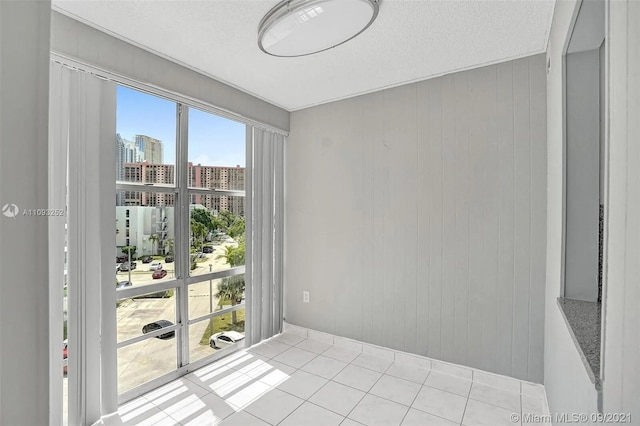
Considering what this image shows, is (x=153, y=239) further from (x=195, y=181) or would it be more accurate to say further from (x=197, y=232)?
(x=195, y=181)

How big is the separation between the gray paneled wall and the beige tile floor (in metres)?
0.15

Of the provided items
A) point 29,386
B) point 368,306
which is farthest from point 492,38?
point 29,386

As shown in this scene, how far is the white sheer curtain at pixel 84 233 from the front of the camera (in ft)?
5.93

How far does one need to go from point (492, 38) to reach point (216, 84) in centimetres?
212

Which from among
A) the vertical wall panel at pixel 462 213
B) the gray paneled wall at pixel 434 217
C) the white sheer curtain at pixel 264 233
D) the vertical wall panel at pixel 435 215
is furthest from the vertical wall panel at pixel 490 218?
the white sheer curtain at pixel 264 233

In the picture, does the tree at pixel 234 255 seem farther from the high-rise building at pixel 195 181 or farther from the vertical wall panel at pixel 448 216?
the vertical wall panel at pixel 448 216

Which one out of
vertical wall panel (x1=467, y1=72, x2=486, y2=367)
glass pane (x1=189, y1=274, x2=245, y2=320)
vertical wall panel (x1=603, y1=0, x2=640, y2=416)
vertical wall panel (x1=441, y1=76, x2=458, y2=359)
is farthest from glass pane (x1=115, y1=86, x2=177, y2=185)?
vertical wall panel (x1=603, y1=0, x2=640, y2=416)

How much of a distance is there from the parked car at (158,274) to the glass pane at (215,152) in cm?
66

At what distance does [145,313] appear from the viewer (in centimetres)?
233

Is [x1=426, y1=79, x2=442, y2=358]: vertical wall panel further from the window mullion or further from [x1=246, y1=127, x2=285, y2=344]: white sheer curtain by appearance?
the window mullion

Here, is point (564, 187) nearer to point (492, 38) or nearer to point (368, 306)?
point (492, 38)

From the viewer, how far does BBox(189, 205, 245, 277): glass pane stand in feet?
8.79

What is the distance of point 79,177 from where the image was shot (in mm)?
1918

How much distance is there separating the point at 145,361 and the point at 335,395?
1.42 metres
